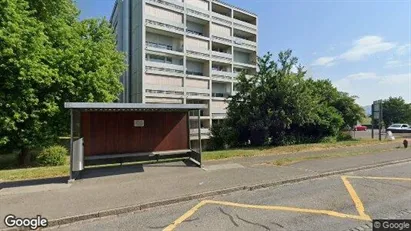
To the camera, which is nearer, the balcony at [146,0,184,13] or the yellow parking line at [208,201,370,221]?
the yellow parking line at [208,201,370,221]

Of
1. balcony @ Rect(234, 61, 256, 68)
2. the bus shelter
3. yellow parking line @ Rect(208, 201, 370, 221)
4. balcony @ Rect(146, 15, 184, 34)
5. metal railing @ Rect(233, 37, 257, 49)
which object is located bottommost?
yellow parking line @ Rect(208, 201, 370, 221)

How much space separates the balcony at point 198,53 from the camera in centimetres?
3297

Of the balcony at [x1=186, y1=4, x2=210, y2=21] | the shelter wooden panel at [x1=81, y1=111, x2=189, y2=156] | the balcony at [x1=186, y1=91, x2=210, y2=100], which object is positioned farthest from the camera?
the balcony at [x1=186, y1=4, x2=210, y2=21]

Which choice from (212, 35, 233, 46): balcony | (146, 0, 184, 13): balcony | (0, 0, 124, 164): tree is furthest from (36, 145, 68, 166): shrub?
(212, 35, 233, 46): balcony

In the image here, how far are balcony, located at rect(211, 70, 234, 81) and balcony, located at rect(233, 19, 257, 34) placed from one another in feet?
23.7

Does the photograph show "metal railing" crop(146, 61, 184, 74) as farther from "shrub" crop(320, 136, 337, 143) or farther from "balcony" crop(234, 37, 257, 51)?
"shrub" crop(320, 136, 337, 143)

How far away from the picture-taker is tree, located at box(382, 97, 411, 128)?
49.8 metres

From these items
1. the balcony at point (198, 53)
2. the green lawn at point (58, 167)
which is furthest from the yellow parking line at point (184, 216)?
the balcony at point (198, 53)

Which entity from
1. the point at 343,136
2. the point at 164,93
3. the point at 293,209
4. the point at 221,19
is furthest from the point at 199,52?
the point at 293,209

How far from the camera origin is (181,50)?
106 ft

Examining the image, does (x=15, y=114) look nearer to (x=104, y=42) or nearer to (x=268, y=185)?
(x=104, y=42)

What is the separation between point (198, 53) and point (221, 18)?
21.8 feet

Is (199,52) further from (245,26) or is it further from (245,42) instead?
(245,26)

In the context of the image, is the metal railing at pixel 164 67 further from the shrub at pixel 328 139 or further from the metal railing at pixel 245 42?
the shrub at pixel 328 139
